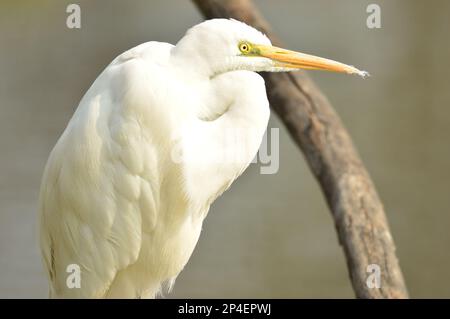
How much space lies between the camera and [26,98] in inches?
208

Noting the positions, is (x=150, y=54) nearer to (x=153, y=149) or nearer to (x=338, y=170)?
(x=153, y=149)

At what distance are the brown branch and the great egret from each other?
560 mm

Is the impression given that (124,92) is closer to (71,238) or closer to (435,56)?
(71,238)

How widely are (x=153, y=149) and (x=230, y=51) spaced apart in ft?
1.01

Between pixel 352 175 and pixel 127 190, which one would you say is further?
pixel 352 175

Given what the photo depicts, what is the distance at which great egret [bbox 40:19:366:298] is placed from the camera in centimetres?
190

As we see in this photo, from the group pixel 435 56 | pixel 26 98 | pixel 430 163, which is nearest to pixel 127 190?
pixel 26 98

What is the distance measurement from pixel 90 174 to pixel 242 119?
1.26 ft

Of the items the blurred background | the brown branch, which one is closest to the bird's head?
the brown branch

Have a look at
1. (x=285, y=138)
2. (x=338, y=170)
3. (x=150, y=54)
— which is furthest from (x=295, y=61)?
(x=285, y=138)

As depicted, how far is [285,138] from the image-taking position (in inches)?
204

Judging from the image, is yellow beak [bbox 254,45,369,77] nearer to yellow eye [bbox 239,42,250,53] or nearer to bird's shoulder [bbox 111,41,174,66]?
yellow eye [bbox 239,42,250,53]
